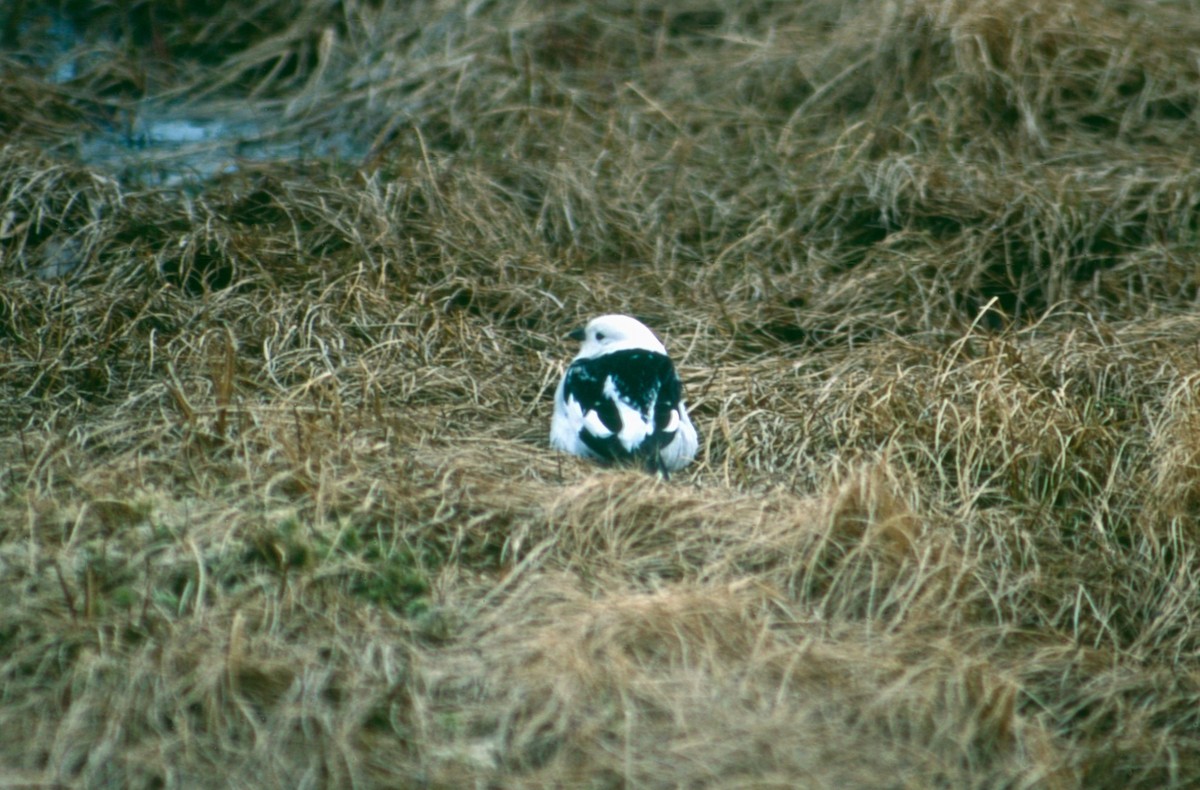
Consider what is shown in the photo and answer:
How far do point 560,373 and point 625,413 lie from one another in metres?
0.76

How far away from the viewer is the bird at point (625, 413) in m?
4.23

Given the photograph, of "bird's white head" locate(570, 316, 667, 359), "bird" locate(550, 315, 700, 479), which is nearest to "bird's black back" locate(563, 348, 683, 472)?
"bird" locate(550, 315, 700, 479)

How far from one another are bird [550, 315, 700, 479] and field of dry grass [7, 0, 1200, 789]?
172 mm

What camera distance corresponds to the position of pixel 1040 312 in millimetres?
5496

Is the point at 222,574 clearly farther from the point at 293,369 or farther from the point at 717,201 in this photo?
the point at 717,201

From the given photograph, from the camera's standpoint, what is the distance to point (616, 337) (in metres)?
4.76

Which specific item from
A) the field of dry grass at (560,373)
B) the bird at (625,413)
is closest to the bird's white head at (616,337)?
the bird at (625,413)

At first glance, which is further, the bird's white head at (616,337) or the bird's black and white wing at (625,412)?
the bird's white head at (616,337)

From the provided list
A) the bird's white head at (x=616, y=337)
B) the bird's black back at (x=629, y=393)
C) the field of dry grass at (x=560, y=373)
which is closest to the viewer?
the field of dry grass at (x=560, y=373)

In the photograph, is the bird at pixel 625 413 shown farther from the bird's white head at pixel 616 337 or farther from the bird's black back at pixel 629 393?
the bird's white head at pixel 616 337

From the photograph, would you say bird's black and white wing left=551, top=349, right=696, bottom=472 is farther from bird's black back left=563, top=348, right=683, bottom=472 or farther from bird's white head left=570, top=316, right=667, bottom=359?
bird's white head left=570, top=316, right=667, bottom=359

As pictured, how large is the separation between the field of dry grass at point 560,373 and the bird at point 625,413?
172 millimetres

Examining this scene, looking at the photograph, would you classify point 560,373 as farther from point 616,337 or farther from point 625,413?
point 625,413

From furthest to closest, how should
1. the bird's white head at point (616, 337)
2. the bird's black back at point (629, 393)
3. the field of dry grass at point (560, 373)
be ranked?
the bird's white head at point (616, 337)
the bird's black back at point (629, 393)
the field of dry grass at point (560, 373)
